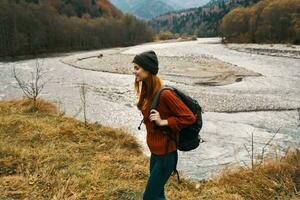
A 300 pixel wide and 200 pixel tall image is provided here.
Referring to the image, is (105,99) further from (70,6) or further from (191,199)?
(70,6)

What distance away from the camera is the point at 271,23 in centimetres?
8212

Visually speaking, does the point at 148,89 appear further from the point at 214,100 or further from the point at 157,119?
the point at 214,100

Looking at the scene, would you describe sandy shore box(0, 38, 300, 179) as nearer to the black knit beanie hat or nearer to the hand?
the hand

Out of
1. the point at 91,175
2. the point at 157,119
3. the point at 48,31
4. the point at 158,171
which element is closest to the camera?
the point at 157,119

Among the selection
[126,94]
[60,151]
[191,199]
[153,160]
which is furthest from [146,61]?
[126,94]

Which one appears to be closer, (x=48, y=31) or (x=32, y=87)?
(x=32, y=87)

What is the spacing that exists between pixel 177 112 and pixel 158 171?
2.84ft

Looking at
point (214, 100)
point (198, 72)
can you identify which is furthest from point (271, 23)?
point (214, 100)

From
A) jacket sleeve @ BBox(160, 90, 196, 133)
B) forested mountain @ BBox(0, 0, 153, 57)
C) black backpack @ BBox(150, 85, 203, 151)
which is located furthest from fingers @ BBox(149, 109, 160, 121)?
forested mountain @ BBox(0, 0, 153, 57)

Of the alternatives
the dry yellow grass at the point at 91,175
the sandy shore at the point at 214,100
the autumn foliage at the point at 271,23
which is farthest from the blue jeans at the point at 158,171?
the autumn foliage at the point at 271,23

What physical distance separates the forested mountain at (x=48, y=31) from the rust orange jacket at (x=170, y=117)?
65.6 metres

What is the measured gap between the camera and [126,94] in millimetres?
27344

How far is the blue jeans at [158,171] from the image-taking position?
15.0ft

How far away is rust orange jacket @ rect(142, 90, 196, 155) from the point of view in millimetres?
4340
